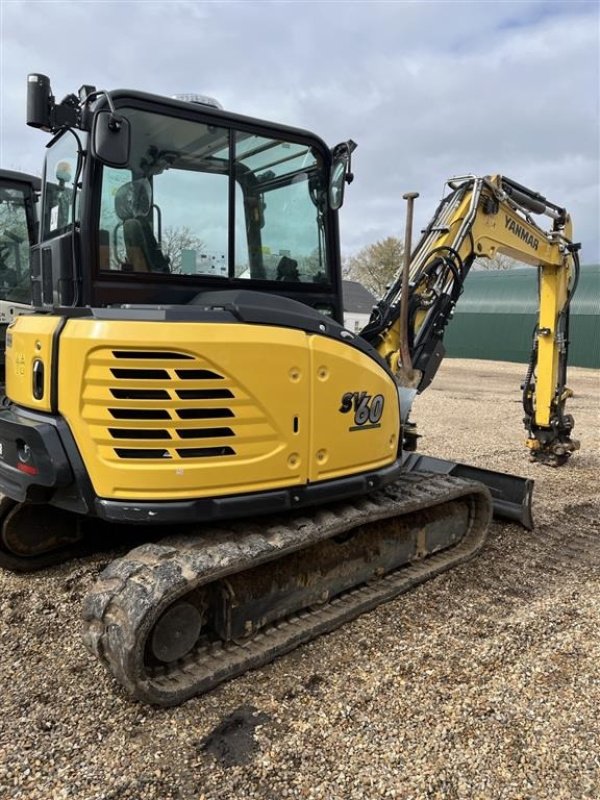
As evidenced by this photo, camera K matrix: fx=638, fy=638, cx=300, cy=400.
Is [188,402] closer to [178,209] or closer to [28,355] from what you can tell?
[28,355]

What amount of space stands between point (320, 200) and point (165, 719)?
9.87 ft

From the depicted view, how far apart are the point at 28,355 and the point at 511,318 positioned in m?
28.0

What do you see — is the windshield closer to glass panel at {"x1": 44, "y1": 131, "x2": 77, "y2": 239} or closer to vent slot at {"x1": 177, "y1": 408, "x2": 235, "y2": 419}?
glass panel at {"x1": 44, "y1": 131, "x2": 77, "y2": 239}

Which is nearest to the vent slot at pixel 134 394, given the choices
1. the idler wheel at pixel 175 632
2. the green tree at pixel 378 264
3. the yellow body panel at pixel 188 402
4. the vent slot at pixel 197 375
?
the yellow body panel at pixel 188 402

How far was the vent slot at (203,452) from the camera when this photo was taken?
3.04 metres

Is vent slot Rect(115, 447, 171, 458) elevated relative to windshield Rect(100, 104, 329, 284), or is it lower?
lower

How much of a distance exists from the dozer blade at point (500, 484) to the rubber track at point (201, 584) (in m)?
1.10

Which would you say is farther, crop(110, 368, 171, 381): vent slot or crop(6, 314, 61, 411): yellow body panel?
crop(6, 314, 61, 411): yellow body panel

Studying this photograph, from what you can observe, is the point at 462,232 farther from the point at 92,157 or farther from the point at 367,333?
the point at 92,157

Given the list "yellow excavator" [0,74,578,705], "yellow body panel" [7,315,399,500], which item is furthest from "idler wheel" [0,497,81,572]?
"yellow body panel" [7,315,399,500]

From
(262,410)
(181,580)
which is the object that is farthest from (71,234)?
(181,580)

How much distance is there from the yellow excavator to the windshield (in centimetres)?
1

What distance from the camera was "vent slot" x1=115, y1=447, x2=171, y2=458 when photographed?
2.99 meters

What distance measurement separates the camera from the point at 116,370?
293cm
